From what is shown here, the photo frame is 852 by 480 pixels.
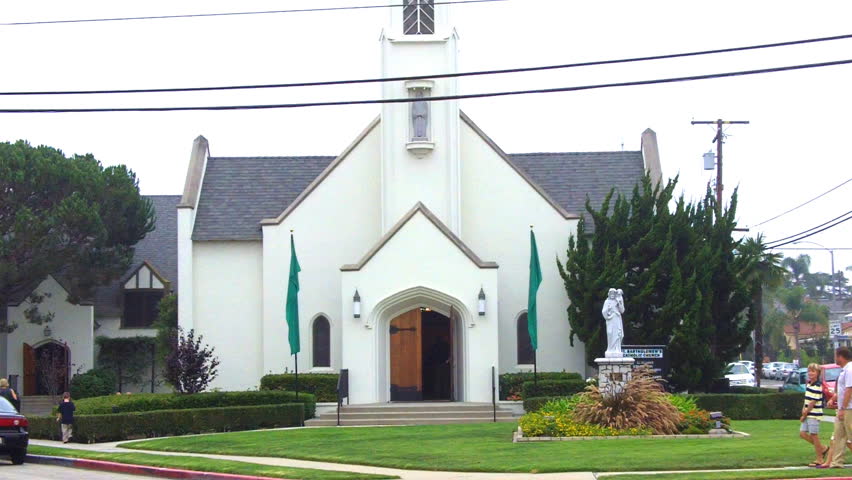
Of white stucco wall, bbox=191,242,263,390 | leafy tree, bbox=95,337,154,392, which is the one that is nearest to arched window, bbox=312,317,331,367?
white stucco wall, bbox=191,242,263,390

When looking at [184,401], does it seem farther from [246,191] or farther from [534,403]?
[246,191]

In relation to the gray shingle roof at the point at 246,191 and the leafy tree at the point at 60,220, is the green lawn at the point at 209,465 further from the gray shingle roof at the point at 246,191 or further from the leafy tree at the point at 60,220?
the leafy tree at the point at 60,220

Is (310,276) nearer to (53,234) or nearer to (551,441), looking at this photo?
(53,234)

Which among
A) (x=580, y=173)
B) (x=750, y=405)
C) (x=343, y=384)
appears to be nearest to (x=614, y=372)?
(x=750, y=405)

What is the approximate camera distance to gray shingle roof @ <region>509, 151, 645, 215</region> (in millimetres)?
39750

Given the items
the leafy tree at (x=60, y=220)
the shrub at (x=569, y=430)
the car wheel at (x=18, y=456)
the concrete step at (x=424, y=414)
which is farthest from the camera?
the leafy tree at (x=60, y=220)

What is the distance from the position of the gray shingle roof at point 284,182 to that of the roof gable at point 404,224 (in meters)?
4.86

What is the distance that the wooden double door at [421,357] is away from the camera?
35.9 m

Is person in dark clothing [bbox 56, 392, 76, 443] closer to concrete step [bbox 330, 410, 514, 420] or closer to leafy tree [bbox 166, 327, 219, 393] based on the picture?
leafy tree [bbox 166, 327, 219, 393]

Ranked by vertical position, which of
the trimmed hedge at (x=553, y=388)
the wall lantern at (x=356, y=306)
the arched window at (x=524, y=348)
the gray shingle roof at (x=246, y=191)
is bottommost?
the trimmed hedge at (x=553, y=388)

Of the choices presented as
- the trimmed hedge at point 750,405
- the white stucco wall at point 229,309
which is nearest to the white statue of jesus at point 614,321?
the trimmed hedge at point 750,405

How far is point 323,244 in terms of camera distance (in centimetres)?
3775

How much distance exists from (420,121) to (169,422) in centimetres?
1277

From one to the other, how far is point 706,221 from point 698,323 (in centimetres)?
352
